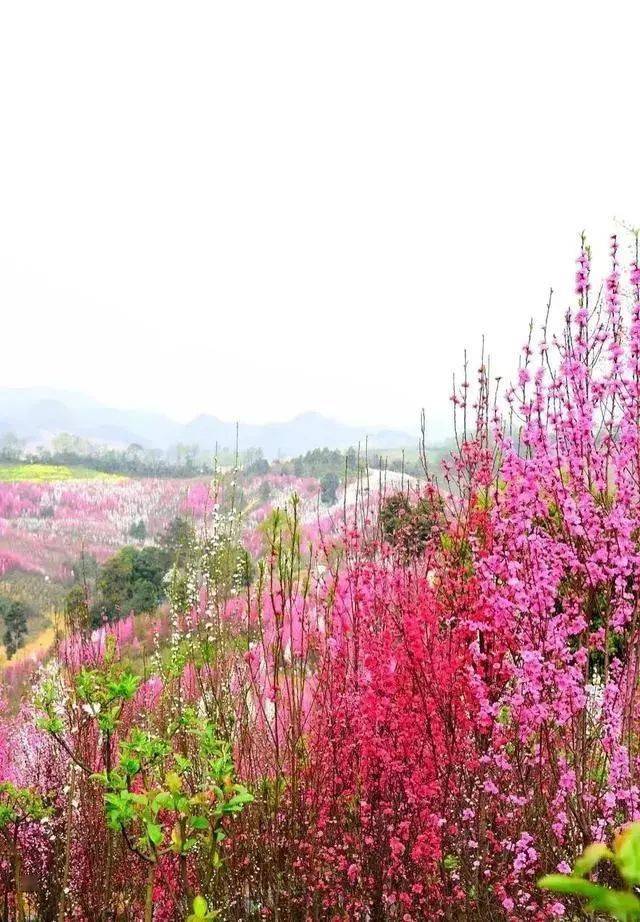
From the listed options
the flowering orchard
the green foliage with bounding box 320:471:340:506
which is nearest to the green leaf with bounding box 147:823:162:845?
the flowering orchard

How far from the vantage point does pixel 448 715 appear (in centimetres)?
351

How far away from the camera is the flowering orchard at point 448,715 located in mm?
2963

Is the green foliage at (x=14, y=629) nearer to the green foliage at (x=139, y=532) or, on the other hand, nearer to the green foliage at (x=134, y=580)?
the green foliage at (x=134, y=580)

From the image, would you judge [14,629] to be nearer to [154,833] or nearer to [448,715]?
[448,715]

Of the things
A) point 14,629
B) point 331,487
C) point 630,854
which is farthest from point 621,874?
point 331,487

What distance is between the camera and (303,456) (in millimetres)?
78750

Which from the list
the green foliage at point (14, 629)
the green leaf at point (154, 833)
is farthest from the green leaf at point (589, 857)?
the green foliage at point (14, 629)

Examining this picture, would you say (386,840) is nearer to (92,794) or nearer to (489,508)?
(92,794)

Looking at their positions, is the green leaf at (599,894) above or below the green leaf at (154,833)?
above

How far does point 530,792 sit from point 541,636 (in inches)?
39.4

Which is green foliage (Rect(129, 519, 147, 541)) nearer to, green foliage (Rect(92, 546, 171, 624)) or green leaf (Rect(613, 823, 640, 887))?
green foliage (Rect(92, 546, 171, 624))

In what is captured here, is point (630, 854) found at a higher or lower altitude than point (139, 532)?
higher

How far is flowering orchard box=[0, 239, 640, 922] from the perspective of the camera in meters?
2.96

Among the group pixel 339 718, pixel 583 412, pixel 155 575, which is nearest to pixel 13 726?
pixel 339 718
